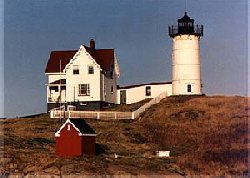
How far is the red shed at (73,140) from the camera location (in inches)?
1340

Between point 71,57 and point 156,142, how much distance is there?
13.4 metres

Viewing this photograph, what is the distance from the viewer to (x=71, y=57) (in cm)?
5166

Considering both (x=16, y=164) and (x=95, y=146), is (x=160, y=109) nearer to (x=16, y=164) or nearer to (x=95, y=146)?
(x=95, y=146)

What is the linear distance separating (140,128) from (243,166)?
1033cm

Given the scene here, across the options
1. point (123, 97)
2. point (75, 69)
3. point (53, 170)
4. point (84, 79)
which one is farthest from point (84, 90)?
point (53, 170)

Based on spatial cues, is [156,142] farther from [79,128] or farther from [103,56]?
[103,56]

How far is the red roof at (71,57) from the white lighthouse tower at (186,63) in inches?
176

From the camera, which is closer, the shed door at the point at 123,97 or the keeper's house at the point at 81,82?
the keeper's house at the point at 81,82

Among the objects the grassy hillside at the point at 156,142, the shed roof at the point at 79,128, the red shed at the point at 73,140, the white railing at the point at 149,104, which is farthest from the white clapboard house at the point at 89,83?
the red shed at the point at 73,140

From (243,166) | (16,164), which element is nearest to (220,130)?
(243,166)

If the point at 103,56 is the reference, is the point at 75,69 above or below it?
below

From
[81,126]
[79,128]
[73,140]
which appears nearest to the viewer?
[73,140]

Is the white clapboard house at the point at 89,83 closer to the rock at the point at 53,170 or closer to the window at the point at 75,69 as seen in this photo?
the window at the point at 75,69

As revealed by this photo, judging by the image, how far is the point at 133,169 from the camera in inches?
1235
